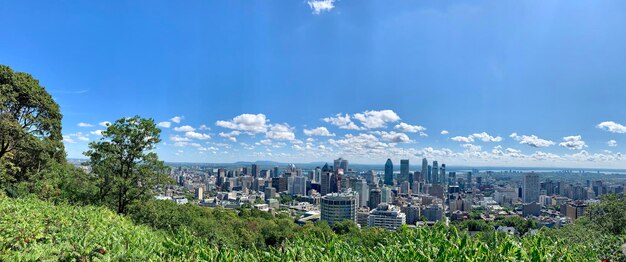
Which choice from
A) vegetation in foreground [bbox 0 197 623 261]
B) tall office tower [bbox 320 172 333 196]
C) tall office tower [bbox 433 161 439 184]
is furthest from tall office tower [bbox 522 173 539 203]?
vegetation in foreground [bbox 0 197 623 261]

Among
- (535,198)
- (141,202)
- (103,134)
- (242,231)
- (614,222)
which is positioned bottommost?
(535,198)

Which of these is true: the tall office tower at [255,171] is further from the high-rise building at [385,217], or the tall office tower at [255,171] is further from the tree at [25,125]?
the tree at [25,125]

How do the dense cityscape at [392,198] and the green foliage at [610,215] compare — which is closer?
the green foliage at [610,215]

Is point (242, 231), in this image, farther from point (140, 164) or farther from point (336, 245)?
point (336, 245)

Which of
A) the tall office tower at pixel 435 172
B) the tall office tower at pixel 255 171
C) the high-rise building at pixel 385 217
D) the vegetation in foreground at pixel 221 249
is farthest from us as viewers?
the tall office tower at pixel 435 172

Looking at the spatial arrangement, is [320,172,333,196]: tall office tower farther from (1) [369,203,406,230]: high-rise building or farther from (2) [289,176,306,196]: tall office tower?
(1) [369,203,406,230]: high-rise building

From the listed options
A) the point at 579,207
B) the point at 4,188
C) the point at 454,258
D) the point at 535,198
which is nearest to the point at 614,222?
the point at 454,258

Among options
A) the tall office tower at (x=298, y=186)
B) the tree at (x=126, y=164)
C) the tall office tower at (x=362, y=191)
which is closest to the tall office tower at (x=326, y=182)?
the tall office tower at (x=298, y=186)
